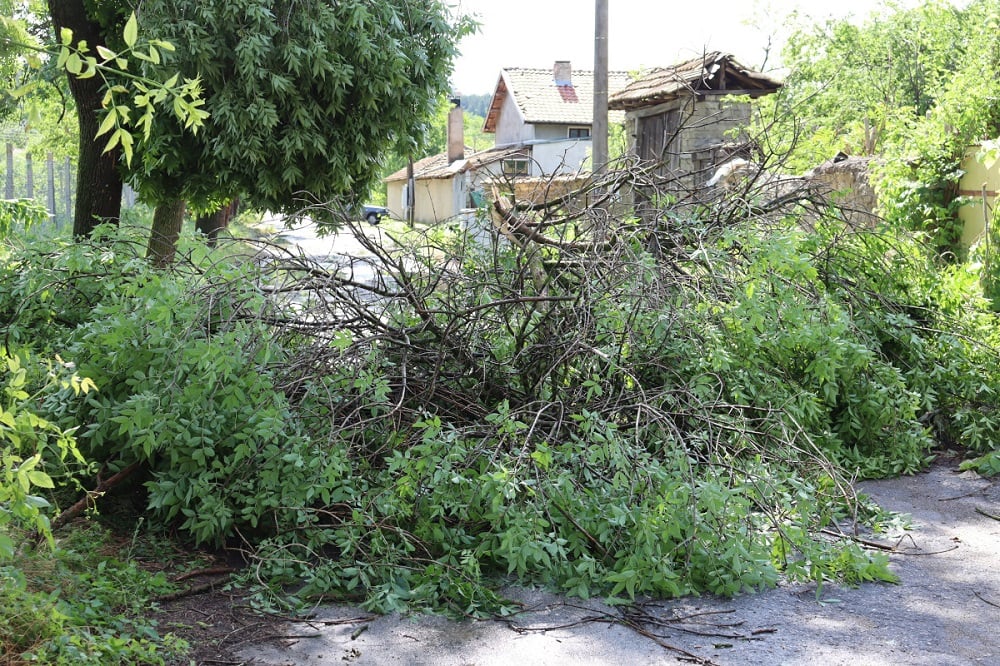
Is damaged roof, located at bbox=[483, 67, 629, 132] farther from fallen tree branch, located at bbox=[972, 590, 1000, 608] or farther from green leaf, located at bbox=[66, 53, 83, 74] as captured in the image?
green leaf, located at bbox=[66, 53, 83, 74]

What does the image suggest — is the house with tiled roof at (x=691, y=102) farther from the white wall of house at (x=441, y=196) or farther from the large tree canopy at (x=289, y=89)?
the white wall of house at (x=441, y=196)

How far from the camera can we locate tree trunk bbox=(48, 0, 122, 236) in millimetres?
9914

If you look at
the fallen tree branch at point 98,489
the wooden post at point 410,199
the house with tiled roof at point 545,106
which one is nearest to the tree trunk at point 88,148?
the wooden post at point 410,199

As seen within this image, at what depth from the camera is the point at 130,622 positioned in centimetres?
362

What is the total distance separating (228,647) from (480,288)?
2.83 metres

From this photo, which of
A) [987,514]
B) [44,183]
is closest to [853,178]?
[987,514]

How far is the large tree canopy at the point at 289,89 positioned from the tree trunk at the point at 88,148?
1.70ft

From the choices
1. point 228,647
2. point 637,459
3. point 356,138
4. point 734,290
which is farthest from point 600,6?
point 228,647

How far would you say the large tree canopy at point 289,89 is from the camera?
9000 millimetres

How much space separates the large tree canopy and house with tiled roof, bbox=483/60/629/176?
93.9 feet

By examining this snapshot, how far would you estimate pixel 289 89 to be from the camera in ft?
30.2

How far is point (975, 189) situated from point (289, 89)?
22.9 ft

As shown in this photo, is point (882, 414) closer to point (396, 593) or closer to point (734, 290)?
point (734, 290)

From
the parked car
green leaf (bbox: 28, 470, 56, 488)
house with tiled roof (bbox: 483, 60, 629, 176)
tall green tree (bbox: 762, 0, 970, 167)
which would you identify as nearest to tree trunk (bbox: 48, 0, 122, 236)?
the parked car
